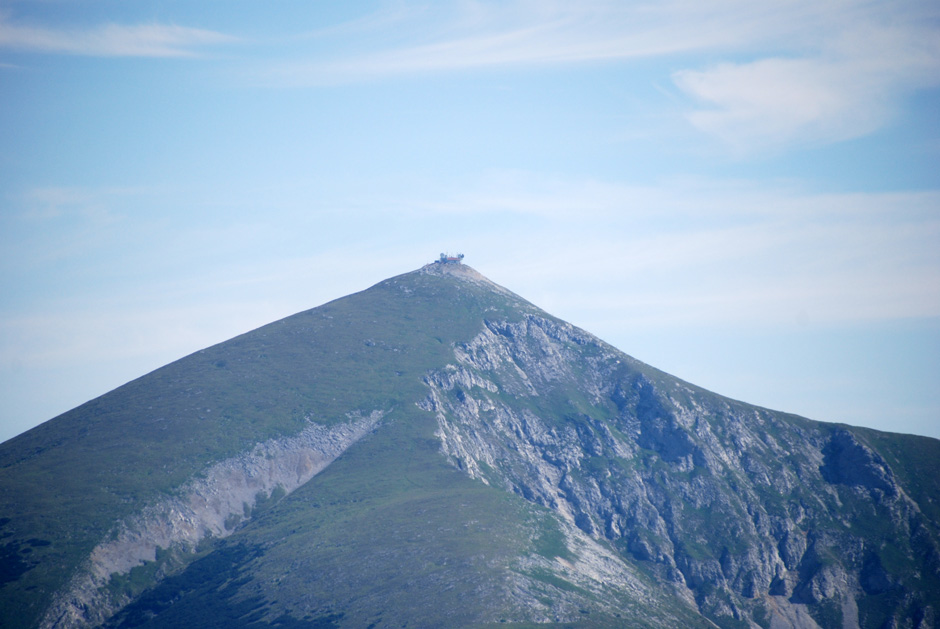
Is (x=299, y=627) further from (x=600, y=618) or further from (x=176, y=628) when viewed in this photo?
(x=600, y=618)

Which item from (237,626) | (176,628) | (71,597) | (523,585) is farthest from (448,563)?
(71,597)

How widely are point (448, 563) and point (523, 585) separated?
58.3 ft

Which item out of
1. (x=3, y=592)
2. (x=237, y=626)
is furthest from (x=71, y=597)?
(x=237, y=626)

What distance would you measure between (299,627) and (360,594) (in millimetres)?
14487

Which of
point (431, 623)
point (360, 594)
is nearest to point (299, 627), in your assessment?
point (360, 594)

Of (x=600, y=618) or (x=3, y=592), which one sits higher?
(x=3, y=592)

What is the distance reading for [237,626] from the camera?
19288 centimetres

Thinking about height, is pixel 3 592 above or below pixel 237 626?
above

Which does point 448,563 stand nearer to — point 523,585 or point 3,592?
point 523,585

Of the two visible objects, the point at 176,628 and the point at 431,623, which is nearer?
the point at 431,623

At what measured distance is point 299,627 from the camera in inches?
7298

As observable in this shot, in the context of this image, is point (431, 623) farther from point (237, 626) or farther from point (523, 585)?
point (237, 626)

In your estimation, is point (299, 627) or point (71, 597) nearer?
point (299, 627)

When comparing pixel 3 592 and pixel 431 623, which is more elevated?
pixel 3 592
